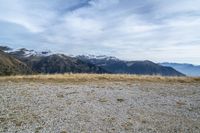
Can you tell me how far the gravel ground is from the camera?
16156 mm

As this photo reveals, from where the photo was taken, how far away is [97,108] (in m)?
19.5

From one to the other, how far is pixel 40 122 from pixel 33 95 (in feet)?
19.2

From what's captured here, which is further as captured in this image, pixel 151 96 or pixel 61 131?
pixel 151 96

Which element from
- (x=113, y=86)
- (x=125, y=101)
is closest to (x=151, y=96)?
(x=125, y=101)

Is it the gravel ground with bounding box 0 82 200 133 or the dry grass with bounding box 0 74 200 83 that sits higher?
the dry grass with bounding box 0 74 200 83

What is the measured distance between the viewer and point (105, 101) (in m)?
21.3

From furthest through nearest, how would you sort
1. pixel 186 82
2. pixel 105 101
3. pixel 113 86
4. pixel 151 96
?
pixel 186 82, pixel 113 86, pixel 151 96, pixel 105 101

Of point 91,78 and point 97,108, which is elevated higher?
point 91,78

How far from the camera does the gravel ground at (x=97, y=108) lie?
53.0 feet

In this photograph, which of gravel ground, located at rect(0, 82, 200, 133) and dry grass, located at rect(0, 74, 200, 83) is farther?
dry grass, located at rect(0, 74, 200, 83)

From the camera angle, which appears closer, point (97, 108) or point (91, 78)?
point (97, 108)

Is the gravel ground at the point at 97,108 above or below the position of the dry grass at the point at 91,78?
below

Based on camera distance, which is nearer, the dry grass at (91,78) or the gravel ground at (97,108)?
the gravel ground at (97,108)

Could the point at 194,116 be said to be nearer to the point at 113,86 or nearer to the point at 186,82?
the point at 113,86
